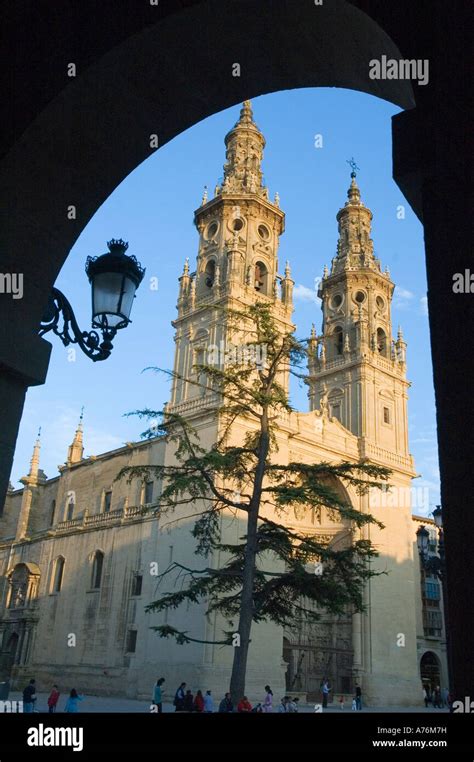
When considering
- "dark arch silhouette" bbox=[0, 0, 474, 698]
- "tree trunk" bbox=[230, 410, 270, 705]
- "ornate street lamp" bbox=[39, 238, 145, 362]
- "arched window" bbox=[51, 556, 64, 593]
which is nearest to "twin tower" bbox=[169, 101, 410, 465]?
"arched window" bbox=[51, 556, 64, 593]

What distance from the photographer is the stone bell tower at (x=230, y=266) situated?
3619 cm

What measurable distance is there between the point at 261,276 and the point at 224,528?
15.6m

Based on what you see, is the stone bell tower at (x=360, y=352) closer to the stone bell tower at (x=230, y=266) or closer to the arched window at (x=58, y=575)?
the stone bell tower at (x=230, y=266)

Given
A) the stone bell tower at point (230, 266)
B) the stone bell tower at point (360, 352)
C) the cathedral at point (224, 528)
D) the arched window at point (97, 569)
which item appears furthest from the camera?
the stone bell tower at point (360, 352)

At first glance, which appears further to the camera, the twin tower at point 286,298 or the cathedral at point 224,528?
the twin tower at point 286,298

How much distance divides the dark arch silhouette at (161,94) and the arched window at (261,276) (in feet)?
114

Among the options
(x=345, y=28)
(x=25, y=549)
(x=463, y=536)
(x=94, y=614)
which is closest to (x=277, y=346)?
(x=345, y=28)

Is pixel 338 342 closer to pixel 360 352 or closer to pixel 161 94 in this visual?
pixel 360 352

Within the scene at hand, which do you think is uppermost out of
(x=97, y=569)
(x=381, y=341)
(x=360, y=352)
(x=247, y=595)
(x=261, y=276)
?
(x=381, y=341)

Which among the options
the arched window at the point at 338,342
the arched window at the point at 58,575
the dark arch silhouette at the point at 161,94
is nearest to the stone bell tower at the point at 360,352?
the arched window at the point at 338,342

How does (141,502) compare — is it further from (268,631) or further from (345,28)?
(345,28)

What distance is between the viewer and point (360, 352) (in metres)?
44.7

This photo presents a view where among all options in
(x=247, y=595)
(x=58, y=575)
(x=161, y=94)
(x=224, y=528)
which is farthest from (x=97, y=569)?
(x=161, y=94)

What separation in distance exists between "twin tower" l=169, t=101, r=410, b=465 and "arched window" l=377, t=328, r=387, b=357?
0.25ft
